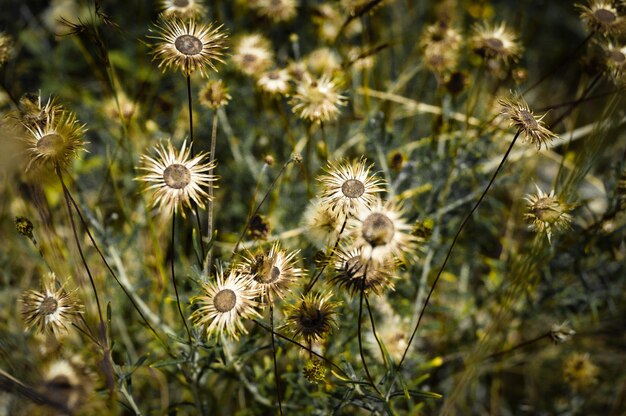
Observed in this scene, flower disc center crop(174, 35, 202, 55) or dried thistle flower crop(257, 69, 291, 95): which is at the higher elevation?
dried thistle flower crop(257, 69, 291, 95)

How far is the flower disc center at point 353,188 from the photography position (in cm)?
112

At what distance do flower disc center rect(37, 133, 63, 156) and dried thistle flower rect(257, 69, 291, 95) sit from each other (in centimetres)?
68

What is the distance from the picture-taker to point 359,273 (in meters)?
1.02

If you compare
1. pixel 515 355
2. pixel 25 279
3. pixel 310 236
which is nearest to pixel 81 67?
pixel 25 279

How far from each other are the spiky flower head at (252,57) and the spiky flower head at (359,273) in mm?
925

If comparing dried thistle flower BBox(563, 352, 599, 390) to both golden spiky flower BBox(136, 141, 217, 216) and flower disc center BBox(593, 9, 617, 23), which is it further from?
golden spiky flower BBox(136, 141, 217, 216)

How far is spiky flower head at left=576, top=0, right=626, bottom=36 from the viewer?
4.64 ft

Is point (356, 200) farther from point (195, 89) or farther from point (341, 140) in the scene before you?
point (195, 89)

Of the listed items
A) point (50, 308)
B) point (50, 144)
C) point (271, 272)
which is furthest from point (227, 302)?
point (50, 144)

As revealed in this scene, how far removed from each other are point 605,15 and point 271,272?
4.06 feet

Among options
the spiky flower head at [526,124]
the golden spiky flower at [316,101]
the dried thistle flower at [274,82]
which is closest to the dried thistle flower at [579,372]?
the spiky flower head at [526,124]

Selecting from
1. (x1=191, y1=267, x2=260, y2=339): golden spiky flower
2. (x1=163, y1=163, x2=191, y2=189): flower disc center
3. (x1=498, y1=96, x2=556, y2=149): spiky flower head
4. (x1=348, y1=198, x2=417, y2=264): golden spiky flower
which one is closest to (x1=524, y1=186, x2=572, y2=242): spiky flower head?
(x1=498, y1=96, x2=556, y2=149): spiky flower head

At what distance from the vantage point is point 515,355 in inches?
71.6

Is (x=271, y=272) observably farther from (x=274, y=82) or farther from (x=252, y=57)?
(x=252, y=57)
